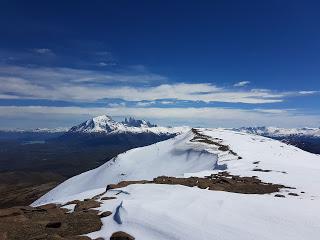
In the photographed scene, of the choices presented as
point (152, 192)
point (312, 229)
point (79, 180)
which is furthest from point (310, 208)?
point (79, 180)

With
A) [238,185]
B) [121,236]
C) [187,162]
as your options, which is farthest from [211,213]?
[187,162]

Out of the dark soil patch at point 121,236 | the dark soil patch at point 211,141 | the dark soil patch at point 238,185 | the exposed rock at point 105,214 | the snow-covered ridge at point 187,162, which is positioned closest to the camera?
the dark soil patch at point 121,236

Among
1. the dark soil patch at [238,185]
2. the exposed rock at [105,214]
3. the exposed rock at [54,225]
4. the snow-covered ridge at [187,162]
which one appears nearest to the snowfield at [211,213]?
the exposed rock at [105,214]

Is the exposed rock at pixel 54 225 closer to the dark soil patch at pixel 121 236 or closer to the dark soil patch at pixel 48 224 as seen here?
the dark soil patch at pixel 48 224

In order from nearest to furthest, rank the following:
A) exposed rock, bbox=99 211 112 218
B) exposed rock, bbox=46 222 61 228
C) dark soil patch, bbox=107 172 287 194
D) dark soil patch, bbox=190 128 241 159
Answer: exposed rock, bbox=46 222 61 228
exposed rock, bbox=99 211 112 218
dark soil patch, bbox=107 172 287 194
dark soil patch, bbox=190 128 241 159

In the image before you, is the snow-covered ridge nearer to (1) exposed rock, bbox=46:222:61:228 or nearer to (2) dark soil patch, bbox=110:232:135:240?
(1) exposed rock, bbox=46:222:61:228

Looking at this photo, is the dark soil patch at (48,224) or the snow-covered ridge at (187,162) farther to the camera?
the snow-covered ridge at (187,162)

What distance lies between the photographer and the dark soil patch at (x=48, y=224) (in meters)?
22.4

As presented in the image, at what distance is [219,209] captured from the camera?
2436 cm

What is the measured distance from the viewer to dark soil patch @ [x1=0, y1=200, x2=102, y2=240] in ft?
73.6

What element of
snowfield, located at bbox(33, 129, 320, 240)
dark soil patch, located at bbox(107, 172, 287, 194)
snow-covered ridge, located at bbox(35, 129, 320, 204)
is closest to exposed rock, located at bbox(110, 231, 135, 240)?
snowfield, located at bbox(33, 129, 320, 240)

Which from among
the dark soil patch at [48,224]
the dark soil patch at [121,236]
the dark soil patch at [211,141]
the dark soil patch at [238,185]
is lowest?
the dark soil patch at [48,224]

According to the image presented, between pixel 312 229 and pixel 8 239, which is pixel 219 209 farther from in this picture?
pixel 8 239

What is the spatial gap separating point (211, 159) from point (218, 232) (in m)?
59.1
